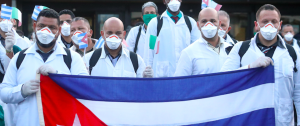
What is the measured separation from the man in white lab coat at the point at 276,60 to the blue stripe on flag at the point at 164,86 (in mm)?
152

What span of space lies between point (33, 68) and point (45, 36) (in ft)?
1.19

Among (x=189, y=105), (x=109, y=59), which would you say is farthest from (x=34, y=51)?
(x=189, y=105)

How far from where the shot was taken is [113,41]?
4.63 m

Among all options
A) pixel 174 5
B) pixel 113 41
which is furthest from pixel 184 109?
pixel 174 5

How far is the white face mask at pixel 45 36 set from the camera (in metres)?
3.99

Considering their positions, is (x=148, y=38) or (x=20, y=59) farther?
(x=148, y=38)

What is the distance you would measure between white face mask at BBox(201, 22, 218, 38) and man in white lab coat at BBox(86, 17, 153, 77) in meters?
0.86

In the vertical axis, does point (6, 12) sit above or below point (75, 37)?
above

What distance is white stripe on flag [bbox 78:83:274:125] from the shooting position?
13.1ft

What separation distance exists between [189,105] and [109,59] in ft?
3.98

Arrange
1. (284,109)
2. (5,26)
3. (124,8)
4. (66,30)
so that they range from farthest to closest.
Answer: (124,8)
(5,26)
(66,30)
(284,109)

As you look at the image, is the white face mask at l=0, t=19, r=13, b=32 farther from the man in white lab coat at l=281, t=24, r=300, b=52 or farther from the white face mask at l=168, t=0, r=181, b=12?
the man in white lab coat at l=281, t=24, r=300, b=52

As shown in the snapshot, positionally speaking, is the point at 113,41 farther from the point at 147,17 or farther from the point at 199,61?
the point at 147,17

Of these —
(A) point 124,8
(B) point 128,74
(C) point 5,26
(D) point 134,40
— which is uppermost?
(A) point 124,8
